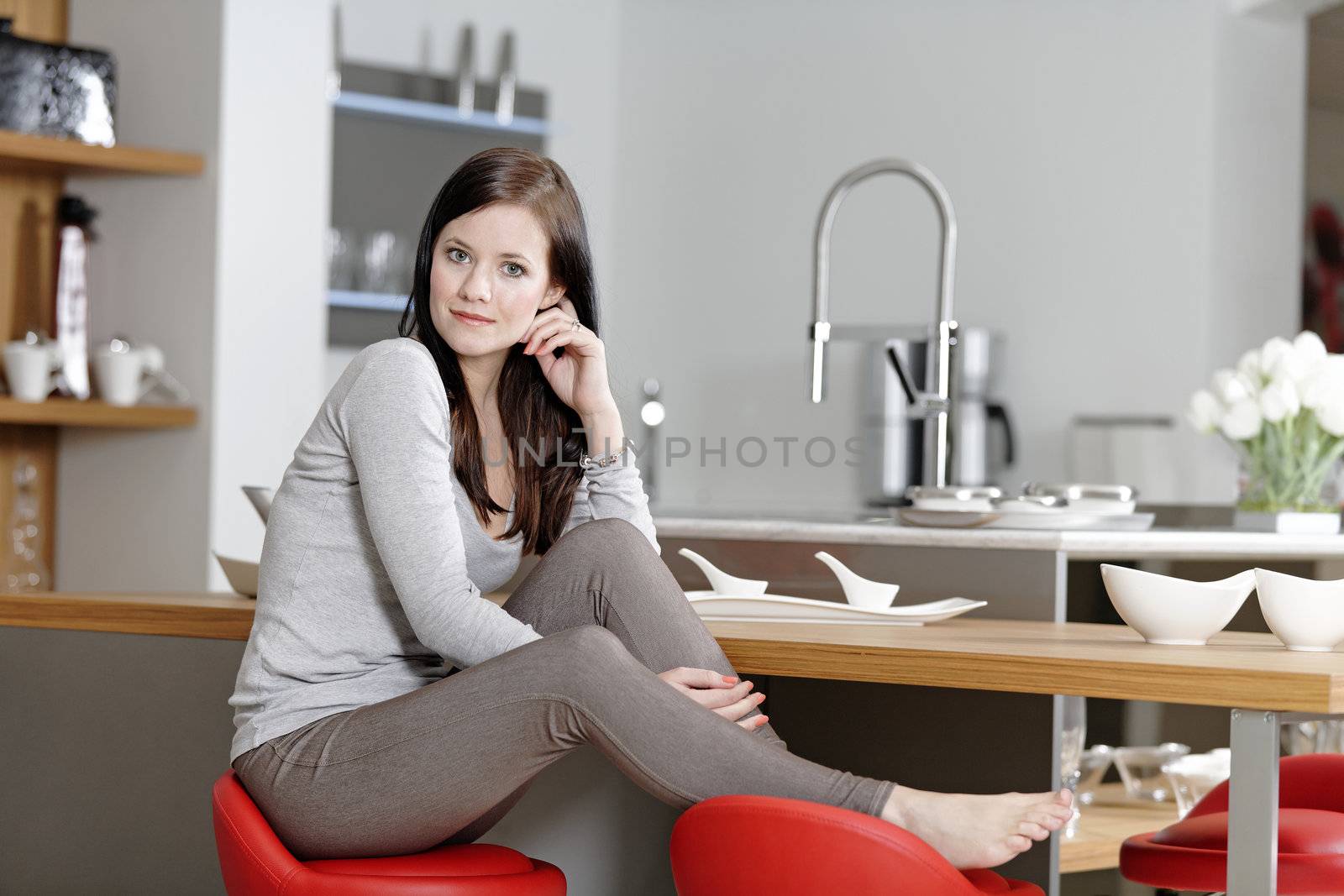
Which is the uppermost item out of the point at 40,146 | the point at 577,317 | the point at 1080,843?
the point at 40,146

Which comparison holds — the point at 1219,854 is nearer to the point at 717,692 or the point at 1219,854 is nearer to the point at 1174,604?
the point at 1174,604

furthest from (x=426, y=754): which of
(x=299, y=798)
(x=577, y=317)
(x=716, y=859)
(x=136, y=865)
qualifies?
(x=136, y=865)

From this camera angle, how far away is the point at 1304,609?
1.57 metres

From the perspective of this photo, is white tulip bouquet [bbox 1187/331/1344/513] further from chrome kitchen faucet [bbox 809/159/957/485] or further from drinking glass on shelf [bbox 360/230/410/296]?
drinking glass on shelf [bbox 360/230/410/296]

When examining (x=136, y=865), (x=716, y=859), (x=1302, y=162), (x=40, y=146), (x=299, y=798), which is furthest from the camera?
(x=1302, y=162)

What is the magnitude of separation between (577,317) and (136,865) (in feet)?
2.95

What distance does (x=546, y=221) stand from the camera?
1814mm

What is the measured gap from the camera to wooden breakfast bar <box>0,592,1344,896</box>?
4.42 feet

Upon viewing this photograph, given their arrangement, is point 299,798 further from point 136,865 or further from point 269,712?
point 136,865

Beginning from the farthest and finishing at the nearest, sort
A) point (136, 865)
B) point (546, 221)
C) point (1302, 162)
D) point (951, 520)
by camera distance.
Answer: point (1302, 162), point (951, 520), point (136, 865), point (546, 221)

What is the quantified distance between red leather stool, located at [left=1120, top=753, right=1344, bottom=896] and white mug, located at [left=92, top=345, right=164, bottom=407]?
6.62 ft

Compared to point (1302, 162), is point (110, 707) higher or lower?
lower

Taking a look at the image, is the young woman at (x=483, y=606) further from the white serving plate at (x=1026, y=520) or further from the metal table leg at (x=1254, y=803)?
the white serving plate at (x=1026, y=520)

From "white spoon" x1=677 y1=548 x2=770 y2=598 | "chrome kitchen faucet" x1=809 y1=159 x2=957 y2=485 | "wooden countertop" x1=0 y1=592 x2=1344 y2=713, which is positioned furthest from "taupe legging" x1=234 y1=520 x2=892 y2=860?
"chrome kitchen faucet" x1=809 y1=159 x2=957 y2=485
